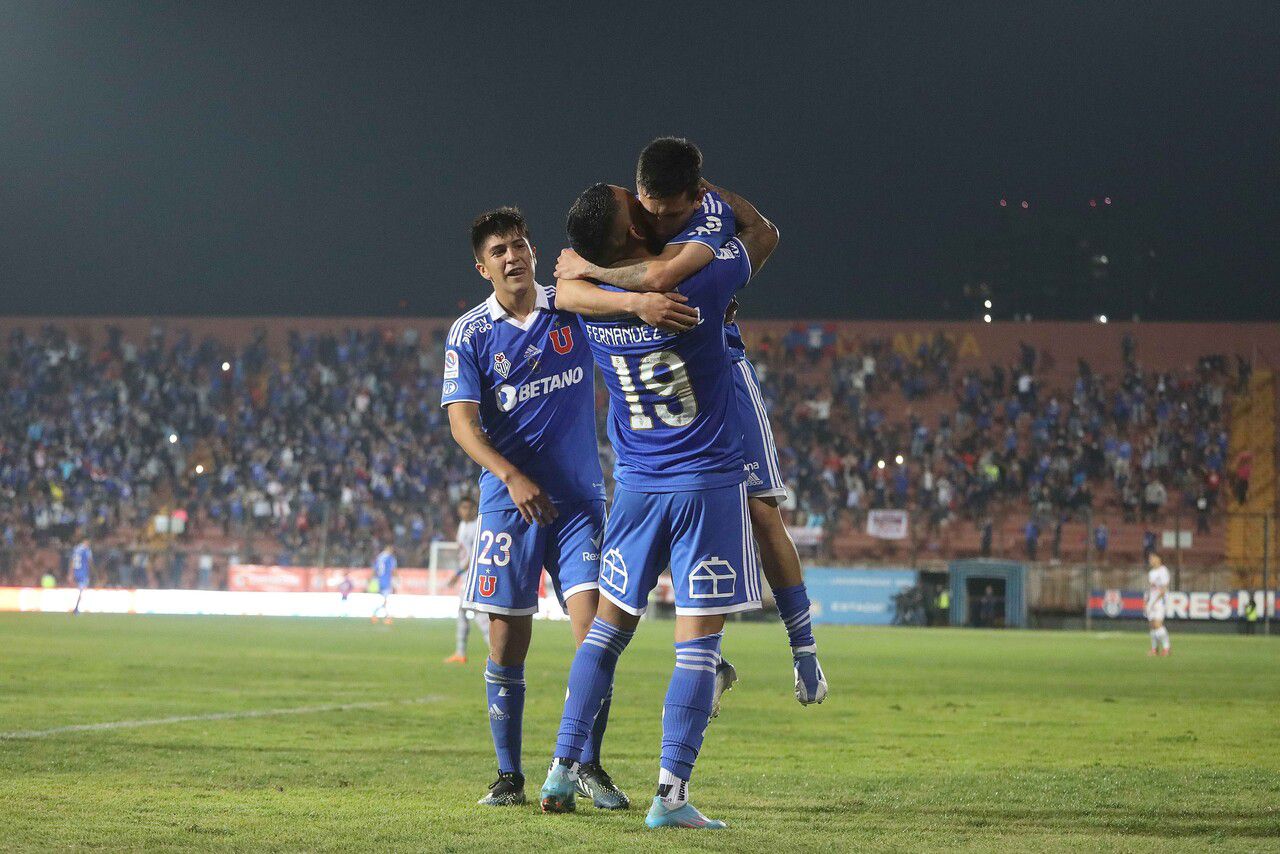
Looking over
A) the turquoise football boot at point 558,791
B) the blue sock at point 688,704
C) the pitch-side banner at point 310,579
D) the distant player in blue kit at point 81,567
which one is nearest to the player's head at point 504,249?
the blue sock at point 688,704

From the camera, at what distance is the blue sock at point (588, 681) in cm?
612

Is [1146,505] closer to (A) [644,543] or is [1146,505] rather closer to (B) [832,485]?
(B) [832,485]

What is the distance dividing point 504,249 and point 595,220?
1099 mm

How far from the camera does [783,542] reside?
714 cm

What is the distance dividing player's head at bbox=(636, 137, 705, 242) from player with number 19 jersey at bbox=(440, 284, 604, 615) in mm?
1259

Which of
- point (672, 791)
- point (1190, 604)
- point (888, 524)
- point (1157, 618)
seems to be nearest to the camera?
point (672, 791)

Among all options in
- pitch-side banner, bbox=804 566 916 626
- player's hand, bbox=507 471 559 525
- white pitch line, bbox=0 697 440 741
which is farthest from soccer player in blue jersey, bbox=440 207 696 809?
pitch-side banner, bbox=804 566 916 626

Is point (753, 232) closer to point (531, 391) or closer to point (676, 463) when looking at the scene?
point (676, 463)

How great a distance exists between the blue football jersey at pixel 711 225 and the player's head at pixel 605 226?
0.17 m

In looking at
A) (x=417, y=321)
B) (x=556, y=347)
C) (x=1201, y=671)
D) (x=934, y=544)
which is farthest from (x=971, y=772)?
(x=417, y=321)

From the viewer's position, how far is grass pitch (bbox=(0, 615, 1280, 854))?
5582 millimetres

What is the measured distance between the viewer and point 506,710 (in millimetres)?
6746

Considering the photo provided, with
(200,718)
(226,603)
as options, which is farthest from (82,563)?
(200,718)

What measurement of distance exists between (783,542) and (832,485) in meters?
39.5
